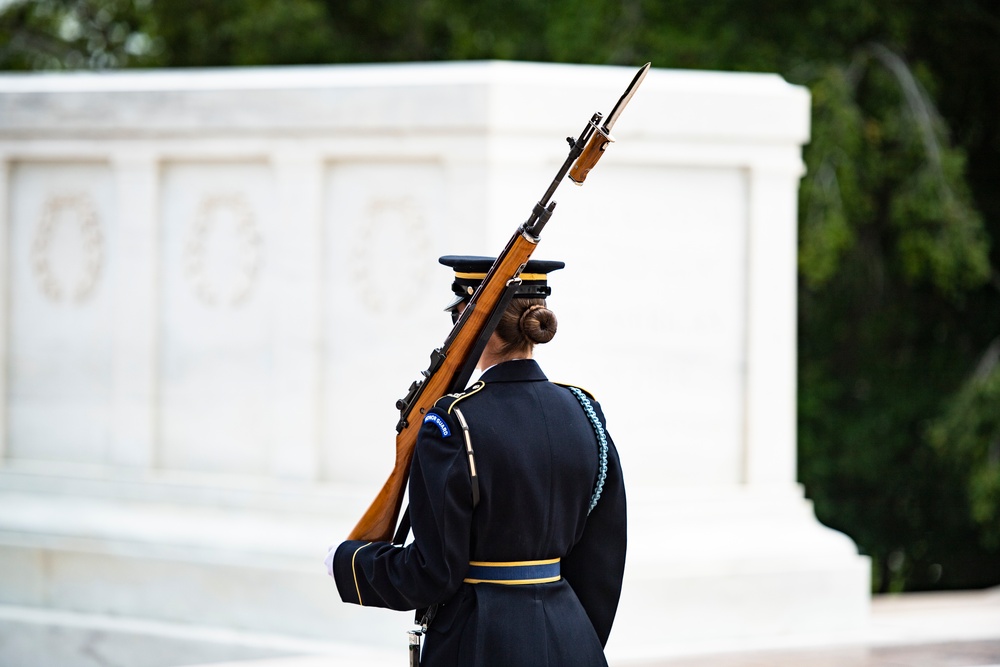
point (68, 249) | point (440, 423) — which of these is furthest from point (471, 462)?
point (68, 249)

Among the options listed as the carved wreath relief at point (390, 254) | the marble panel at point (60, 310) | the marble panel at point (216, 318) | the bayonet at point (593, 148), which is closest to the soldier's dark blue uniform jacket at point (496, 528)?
the bayonet at point (593, 148)

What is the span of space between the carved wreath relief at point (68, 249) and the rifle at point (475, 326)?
13.6 ft

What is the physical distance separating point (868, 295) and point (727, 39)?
262 centimetres

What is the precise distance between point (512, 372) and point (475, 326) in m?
0.14

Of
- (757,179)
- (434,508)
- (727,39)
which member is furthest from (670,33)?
(434,508)

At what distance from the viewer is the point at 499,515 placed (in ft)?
10.1

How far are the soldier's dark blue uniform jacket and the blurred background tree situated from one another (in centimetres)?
749

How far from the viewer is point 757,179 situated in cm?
657

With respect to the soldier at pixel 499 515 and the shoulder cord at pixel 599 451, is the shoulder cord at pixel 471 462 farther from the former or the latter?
the shoulder cord at pixel 599 451

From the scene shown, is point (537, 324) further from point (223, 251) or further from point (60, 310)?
point (60, 310)

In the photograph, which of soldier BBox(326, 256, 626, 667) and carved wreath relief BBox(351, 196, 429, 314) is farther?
carved wreath relief BBox(351, 196, 429, 314)

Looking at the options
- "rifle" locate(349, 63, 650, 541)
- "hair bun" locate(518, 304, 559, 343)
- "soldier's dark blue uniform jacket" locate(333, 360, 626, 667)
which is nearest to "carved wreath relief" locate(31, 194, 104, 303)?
"rifle" locate(349, 63, 650, 541)

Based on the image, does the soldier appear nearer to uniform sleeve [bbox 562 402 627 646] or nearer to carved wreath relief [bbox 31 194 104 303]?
uniform sleeve [bbox 562 402 627 646]

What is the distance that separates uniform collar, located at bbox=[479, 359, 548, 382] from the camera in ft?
10.5
